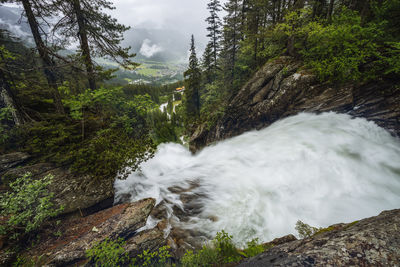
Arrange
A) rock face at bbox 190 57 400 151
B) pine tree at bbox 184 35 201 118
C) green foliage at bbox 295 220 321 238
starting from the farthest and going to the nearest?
pine tree at bbox 184 35 201 118 < rock face at bbox 190 57 400 151 < green foliage at bbox 295 220 321 238

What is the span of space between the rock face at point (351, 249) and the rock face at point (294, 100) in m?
7.44

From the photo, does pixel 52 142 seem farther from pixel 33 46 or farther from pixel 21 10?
pixel 21 10

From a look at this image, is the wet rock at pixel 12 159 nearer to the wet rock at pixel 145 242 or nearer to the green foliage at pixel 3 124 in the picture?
the green foliage at pixel 3 124

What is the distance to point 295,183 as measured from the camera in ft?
19.9

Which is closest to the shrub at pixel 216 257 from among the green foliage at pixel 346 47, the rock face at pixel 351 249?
the rock face at pixel 351 249

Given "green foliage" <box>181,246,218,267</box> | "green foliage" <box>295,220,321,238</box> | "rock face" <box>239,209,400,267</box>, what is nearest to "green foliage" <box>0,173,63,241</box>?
"green foliage" <box>181,246,218,267</box>

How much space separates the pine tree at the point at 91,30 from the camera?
25.0ft

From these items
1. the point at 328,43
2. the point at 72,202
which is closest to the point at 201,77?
the point at 328,43

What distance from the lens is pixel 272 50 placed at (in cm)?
1399

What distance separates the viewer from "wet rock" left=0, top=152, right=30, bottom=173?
16.2 ft

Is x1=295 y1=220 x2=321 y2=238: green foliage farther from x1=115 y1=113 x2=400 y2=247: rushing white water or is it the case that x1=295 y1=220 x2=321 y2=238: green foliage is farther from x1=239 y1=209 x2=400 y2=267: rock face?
x1=239 y1=209 x2=400 y2=267: rock face

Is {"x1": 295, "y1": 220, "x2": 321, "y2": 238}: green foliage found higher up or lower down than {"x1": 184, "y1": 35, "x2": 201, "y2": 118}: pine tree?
lower down

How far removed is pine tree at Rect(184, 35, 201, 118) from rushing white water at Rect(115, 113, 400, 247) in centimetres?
1924

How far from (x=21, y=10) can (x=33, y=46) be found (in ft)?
4.48
